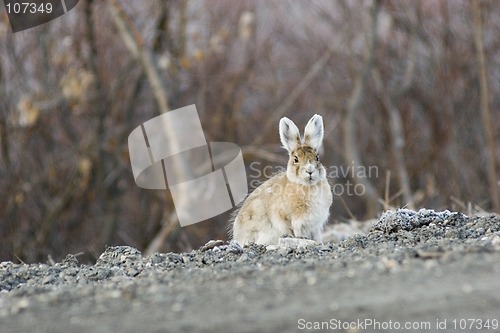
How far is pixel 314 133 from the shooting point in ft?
25.3

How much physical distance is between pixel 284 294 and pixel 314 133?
3327 millimetres

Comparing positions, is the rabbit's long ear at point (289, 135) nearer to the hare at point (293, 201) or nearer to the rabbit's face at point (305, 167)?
the hare at point (293, 201)

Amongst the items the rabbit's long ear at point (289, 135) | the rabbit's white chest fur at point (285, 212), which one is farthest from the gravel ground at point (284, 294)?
the rabbit's long ear at point (289, 135)

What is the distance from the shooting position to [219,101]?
15.7 metres

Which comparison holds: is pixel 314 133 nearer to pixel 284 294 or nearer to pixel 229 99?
pixel 284 294

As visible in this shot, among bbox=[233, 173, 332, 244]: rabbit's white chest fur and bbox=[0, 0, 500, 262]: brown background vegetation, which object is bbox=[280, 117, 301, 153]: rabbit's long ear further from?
bbox=[0, 0, 500, 262]: brown background vegetation

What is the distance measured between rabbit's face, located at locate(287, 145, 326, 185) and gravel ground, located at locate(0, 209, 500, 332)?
1431mm

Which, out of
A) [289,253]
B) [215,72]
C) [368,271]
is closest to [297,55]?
[215,72]

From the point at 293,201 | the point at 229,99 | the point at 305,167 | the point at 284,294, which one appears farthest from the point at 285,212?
the point at 229,99

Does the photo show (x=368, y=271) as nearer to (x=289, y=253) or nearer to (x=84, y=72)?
(x=289, y=253)

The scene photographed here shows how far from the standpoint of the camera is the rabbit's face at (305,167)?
7.36 m

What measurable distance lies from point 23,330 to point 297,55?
12912 millimetres

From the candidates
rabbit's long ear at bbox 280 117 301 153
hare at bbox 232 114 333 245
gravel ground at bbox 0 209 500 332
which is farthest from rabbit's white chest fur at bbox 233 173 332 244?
gravel ground at bbox 0 209 500 332

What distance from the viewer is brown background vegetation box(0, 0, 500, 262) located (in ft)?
48.0
